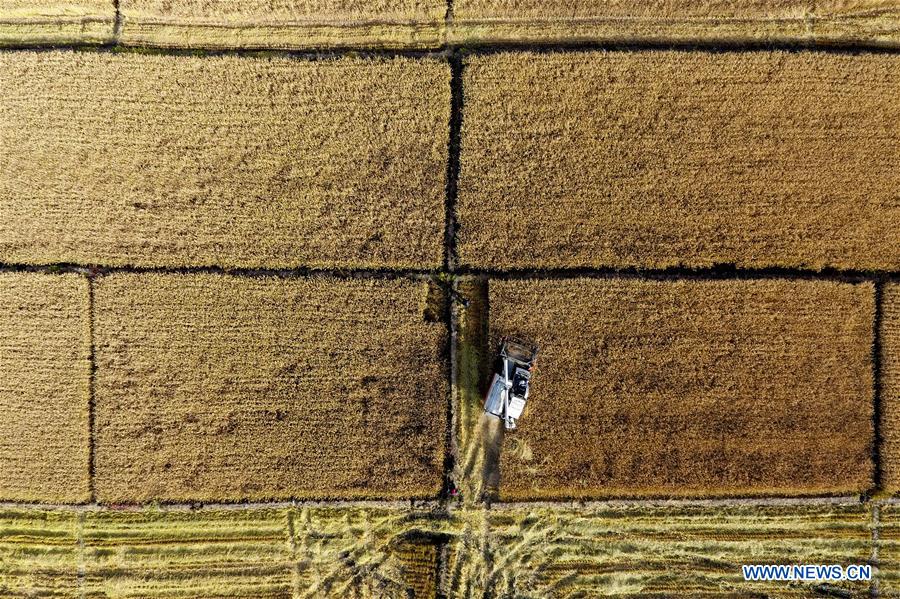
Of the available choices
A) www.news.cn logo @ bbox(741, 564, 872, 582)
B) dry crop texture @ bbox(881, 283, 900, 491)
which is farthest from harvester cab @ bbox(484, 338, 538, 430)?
dry crop texture @ bbox(881, 283, 900, 491)

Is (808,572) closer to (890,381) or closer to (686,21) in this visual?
(890,381)

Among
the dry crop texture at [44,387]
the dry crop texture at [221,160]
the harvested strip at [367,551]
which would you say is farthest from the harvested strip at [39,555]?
the dry crop texture at [221,160]

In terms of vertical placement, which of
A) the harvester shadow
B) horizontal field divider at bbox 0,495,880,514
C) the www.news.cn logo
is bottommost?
the www.news.cn logo

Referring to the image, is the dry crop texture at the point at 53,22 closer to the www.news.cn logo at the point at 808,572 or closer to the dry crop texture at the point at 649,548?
the dry crop texture at the point at 649,548

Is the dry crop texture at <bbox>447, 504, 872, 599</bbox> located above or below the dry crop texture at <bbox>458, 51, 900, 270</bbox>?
below

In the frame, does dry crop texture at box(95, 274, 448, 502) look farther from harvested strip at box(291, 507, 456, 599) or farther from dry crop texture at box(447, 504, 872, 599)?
dry crop texture at box(447, 504, 872, 599)

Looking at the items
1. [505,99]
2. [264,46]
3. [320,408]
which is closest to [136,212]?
[264,46]

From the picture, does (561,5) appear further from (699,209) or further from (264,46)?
(264,46)
